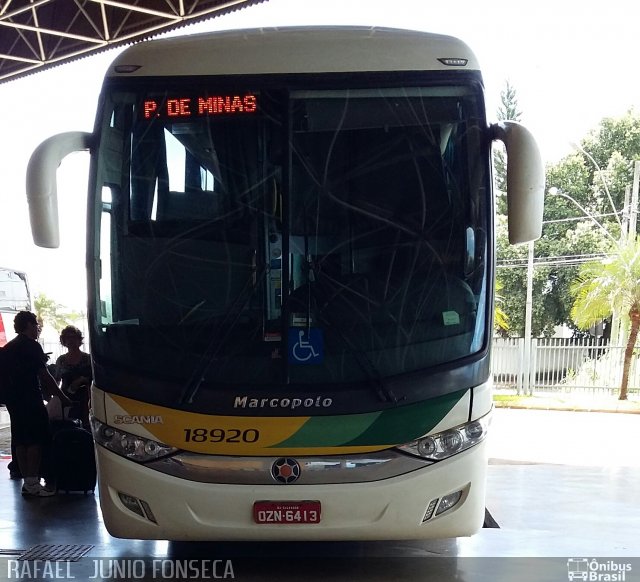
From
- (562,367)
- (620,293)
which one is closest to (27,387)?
(620,293)

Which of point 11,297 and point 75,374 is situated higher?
point 75,374

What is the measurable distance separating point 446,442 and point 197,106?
2.47 metres

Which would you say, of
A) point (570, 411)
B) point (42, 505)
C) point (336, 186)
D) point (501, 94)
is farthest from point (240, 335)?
point (501, 94)

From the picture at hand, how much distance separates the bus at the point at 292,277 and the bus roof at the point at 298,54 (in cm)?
1

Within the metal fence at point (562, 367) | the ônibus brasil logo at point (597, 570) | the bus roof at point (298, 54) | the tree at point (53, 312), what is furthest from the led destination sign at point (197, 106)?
the tree at point (53, 312)

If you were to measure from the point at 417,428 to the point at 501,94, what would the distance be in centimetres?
4223

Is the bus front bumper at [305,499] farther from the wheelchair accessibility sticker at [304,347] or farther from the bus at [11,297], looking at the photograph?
the bus at [11,297]

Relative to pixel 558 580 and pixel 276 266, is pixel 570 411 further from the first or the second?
pixel 276 266

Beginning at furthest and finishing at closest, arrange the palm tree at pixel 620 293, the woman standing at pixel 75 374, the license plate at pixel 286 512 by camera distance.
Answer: the palm tree at pixel 620 293 → the woman standing at pixel 75 374 → the license plate at pixel 286 512

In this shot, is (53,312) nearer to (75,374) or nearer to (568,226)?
(568,226)

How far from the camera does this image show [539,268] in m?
33.7

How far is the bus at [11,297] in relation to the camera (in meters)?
20.0

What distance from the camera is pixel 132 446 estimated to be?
4.72m

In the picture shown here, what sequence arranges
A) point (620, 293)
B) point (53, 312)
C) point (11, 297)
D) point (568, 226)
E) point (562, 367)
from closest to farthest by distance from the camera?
point (620, 293) → point (11, 297) → point (562, 367) → point (568, 226) → point (53, 312)
